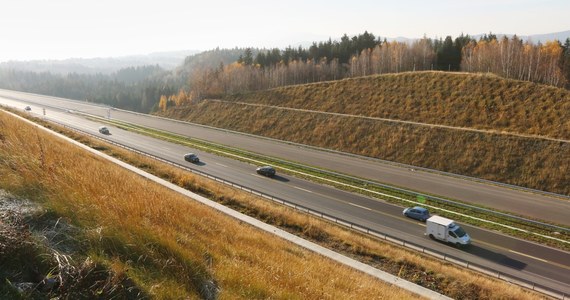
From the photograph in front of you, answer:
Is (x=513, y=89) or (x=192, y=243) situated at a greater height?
(x=513, y=89)

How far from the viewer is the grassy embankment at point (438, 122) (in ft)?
145

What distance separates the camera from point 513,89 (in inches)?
2352

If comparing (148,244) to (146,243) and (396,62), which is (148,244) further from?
(396,62)

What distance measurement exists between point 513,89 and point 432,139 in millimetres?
19683

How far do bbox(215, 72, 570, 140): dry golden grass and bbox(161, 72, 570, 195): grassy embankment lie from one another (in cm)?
14

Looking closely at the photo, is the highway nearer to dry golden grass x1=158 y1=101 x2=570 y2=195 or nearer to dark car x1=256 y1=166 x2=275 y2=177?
dark car x1=256 y1=166 x2=275 y2=177

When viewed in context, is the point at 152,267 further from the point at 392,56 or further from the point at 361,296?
the point at 392,56

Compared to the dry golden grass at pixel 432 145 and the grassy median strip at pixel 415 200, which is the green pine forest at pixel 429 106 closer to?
the dry golden grass at pixel 432 145

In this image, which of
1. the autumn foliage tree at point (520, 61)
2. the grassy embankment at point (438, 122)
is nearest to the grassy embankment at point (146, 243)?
the grassy embankment at point (438, 122)

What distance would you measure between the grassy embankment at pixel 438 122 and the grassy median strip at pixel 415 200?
13.3 m

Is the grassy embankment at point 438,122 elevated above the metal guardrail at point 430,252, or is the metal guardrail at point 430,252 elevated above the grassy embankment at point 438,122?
the grassy embankment at point 438,122

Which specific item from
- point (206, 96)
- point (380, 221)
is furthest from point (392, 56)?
point (380, 221)

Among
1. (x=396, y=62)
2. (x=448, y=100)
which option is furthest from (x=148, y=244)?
(x=396, y=62)

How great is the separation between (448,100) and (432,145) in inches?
638
